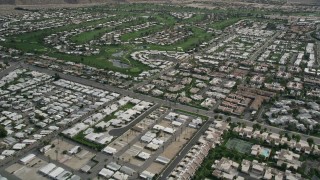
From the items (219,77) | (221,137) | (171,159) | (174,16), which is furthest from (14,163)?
(174,16)

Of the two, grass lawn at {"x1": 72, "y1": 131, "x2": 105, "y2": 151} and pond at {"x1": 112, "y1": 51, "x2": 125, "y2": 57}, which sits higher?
pond at {"x1": 112, "y1": 51, "x2": 125, "y2": 57}

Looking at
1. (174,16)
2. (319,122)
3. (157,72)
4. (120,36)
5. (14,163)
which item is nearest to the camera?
(14,163)

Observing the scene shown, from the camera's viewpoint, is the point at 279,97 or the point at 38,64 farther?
the point at 38,64

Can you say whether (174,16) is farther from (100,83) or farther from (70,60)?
(100,83)

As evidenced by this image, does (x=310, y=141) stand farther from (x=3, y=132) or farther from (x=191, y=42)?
(x=191, y=42)

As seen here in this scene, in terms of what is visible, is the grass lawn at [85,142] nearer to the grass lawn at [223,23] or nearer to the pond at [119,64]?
the pond at [119,64]

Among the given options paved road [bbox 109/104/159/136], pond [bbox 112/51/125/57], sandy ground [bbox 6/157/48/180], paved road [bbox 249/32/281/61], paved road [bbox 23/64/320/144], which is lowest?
sandy ground [bbox 6/157/48/180]

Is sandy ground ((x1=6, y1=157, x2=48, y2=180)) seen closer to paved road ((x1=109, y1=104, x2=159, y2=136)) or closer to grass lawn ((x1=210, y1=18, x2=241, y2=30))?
paved road ((x1=109, y1=104, x2=159, y2=136))

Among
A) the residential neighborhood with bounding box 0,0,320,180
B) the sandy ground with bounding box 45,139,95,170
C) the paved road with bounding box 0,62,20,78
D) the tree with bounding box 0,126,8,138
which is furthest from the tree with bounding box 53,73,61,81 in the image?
the sandy ground with bounding box 45,139,95,170
